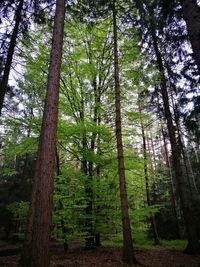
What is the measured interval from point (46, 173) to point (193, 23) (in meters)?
5.48

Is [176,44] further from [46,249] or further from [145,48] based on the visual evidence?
[46,249]

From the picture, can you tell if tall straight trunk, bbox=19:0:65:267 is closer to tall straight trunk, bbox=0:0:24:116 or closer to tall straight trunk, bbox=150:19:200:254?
tall straight trunk, bbox=0:0:24:116

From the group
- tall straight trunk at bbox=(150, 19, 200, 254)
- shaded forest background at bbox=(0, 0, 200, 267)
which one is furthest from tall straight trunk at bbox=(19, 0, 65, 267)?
tall straight trunk at bbox=(150, 19, 200, 254)

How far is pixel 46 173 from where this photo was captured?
16.6 ft

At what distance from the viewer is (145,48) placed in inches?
432

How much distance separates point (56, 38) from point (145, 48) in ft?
18.7

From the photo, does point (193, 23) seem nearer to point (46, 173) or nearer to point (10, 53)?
point (46, 173)

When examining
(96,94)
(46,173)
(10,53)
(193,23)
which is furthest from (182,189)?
(10,53)

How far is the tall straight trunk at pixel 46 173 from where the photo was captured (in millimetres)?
4457

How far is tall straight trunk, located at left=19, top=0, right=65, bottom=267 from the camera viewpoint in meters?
4.46

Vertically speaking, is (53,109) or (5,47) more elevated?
(5,47)

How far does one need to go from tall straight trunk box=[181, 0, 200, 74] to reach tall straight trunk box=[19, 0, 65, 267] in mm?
3556

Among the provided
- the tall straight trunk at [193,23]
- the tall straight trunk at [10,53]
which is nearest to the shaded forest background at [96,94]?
the tall straight trunk at [10,53]

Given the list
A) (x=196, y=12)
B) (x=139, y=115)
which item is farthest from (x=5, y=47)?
(x=196, y=12)
